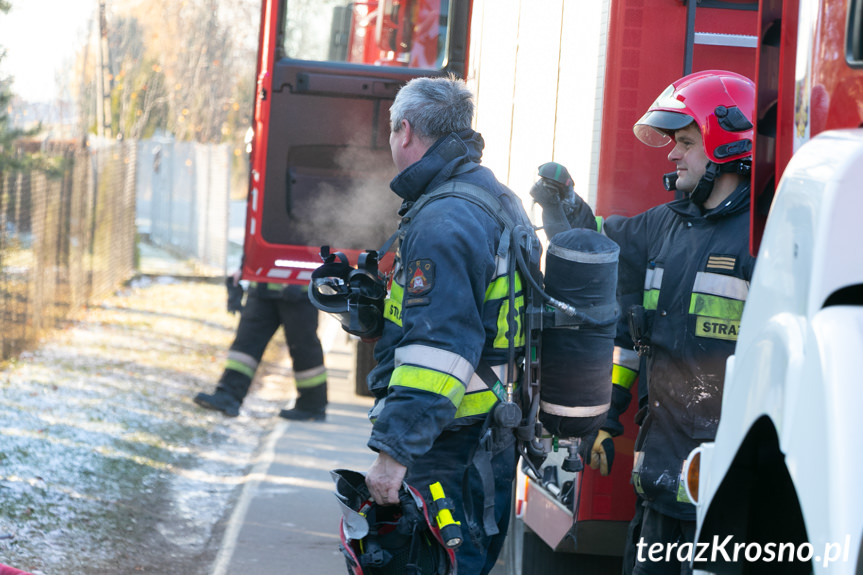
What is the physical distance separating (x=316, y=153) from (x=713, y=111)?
307 cm

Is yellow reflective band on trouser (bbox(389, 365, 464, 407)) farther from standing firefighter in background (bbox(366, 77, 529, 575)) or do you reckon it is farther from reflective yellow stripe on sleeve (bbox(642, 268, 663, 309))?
reflective yellow stripe on sleeve (bbox(642, 268, 663, 309))

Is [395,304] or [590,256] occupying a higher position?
[590,256]

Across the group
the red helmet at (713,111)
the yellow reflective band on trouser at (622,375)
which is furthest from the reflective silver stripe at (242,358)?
the red helmet at (713,111)

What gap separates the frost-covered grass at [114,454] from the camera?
14.6 feet

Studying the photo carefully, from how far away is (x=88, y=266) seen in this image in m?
11.4

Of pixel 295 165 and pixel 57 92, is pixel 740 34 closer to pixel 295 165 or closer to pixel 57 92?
pixel 295 165

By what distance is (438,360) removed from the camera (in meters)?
2.62

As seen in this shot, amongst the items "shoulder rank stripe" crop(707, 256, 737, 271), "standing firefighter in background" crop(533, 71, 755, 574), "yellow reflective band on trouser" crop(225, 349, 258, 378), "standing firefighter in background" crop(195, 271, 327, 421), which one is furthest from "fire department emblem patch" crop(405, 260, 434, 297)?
"yellow reflective band on trouser" crop(225, 349, 258, 378)

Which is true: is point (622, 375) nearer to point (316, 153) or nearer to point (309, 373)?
point (316, 153)

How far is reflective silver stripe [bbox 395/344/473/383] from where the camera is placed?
8.60 feet

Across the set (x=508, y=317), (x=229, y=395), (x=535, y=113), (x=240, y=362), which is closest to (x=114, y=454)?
(x=229, y=395)

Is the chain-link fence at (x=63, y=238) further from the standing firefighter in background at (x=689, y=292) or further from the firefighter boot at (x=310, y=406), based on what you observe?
the standing firefighter in background at (x=689, y=292)

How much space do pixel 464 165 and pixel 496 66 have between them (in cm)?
200

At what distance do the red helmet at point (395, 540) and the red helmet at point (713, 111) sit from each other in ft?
4.37
